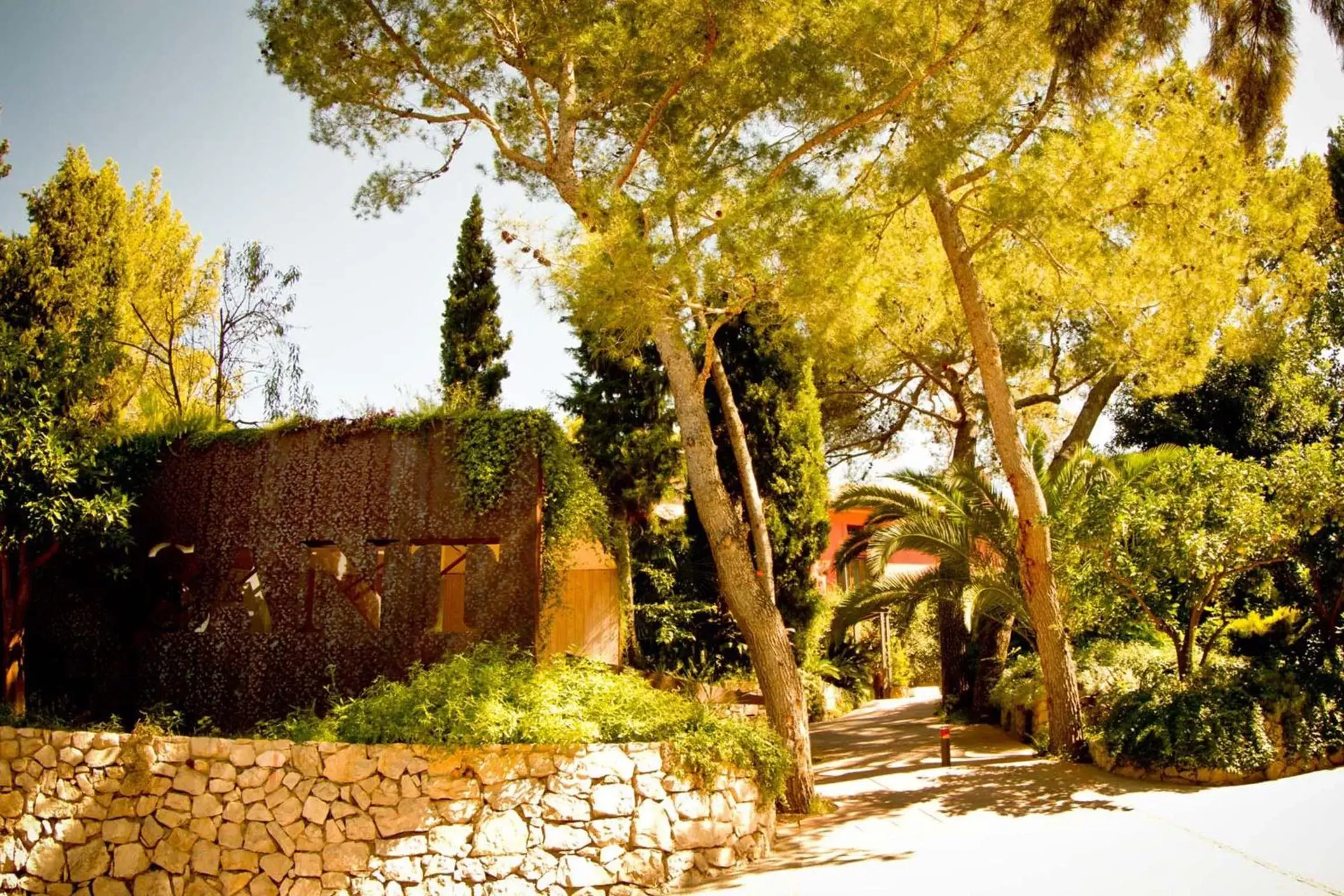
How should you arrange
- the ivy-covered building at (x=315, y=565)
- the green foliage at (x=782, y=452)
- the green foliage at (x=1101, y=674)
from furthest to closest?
the green foliage at (x=782, y=452)
the green foliage at (x=1101, y=674)
the ivy-covered building at (x=315, y=565)

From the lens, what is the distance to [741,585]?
9797mm

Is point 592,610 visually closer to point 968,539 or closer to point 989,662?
point 968,539

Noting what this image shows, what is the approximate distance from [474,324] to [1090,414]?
11217 millimetres

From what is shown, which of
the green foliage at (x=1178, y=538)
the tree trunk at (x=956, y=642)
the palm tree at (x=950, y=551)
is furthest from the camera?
the tree trunk at (x=956, y=642)

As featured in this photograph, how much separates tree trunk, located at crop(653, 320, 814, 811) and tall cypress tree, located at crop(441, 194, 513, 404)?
21.8 feet

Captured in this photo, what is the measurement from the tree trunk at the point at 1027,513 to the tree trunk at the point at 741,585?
334 cm

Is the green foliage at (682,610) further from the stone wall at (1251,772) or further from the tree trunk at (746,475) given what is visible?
the stone wall at (1251,772)

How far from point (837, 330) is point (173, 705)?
8.48m

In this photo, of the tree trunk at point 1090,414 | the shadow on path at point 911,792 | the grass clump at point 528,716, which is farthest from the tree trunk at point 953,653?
the grass clump at point 528,716

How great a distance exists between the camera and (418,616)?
944 centimetres

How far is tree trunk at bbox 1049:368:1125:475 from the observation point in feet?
50.2

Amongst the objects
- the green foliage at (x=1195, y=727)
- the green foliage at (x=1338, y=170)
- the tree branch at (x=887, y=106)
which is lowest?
the green foliage at (x=1195, y=727)

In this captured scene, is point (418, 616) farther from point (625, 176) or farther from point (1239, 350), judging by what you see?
point (1239, 350)

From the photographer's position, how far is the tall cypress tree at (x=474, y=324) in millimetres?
16328
